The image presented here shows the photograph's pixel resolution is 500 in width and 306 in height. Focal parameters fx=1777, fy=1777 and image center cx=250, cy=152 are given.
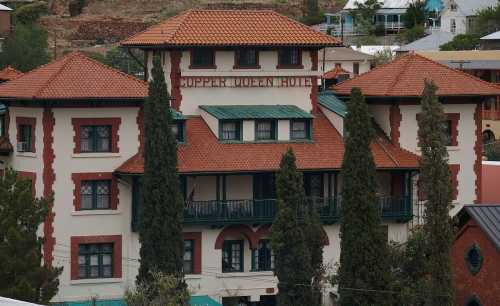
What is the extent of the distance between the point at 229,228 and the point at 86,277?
17.9ft

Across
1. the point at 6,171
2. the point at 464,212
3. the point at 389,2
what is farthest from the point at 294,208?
the point at 389,2

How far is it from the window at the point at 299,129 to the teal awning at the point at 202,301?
714cm

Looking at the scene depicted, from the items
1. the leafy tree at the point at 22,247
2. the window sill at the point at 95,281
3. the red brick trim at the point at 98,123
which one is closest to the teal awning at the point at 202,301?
the window sill at the point at 95,281

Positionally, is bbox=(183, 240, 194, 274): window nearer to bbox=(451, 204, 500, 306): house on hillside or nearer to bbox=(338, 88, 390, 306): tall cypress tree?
bbox=(338, 88, 390, 306): tall cypress tree

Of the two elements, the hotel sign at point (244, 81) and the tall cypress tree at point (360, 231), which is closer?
the tall cypress tree at point (360, 231)

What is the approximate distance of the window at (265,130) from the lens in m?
64.1

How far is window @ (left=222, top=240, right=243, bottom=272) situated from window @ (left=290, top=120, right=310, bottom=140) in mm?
4565

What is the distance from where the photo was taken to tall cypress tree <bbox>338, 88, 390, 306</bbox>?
173 ft

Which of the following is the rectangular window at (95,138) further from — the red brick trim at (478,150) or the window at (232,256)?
the red brick trim at (478,150)

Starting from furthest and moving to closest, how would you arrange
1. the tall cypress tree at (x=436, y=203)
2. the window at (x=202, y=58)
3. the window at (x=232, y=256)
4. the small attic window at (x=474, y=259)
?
the window at (x=202, y=58), the window at (x=232, y=256), the small attic window at (x=474, y=259), the tall cypress tree at (x=436, y=203)

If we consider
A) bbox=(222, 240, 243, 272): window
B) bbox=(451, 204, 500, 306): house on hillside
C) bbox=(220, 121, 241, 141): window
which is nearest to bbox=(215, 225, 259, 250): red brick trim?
bbox=(222, 240, 243, 272): window

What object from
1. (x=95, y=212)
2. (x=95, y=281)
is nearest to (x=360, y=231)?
(x=95, y=281)

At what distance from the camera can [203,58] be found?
64812mm

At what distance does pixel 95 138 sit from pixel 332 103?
33.9 ft
